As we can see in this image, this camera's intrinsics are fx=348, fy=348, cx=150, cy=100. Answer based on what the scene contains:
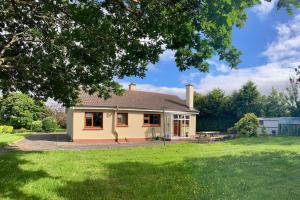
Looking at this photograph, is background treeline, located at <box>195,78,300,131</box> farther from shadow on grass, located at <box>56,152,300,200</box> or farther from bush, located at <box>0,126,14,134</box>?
shadow on grass, located at <box>56,152,300,200</box>

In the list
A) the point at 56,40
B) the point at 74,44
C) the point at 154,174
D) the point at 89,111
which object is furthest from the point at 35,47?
the point at 89,111

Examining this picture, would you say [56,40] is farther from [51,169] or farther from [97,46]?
[51,169]

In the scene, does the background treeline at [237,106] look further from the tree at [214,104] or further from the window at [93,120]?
the window at [93,120]

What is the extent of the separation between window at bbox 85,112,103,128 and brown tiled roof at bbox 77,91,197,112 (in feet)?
2.80

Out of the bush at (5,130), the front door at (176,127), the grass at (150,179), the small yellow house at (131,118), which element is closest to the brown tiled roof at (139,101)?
the small yellow house at (131,118)

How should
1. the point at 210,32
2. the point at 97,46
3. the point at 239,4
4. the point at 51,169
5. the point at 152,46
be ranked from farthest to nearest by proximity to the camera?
the point at 51,169 → the point at 97,46 → the point at 152,46 → the point at 210,32 → the point at 239,4

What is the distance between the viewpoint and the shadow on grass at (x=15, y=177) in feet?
29.7

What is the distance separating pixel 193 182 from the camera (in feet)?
33.8

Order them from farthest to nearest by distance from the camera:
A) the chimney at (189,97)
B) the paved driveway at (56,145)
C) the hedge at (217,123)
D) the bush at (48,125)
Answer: the hedge at (217,123)
the bush at (48,125)
the chimney at (189,97)
the paved driveway at (56,145)

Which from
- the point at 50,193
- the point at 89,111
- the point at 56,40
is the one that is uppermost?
the point at 56,40

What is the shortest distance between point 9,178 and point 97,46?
5184mm

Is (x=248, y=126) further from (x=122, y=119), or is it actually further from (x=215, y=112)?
(x=122, y=119)

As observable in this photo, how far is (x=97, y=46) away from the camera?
387 inches

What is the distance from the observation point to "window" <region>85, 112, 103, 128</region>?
2933cm
